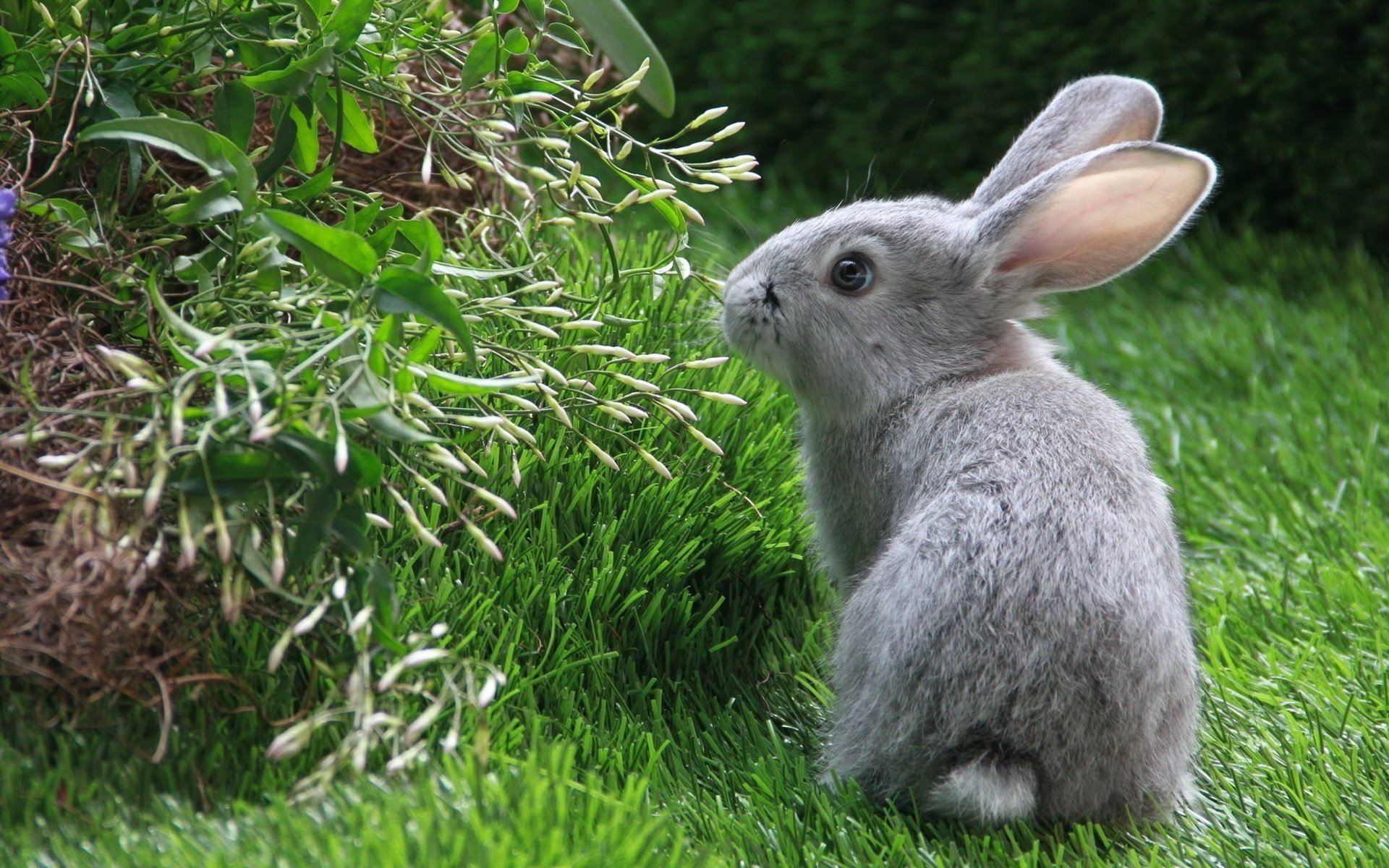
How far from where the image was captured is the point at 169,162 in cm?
280

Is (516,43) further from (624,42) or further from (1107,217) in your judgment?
(1107,217)

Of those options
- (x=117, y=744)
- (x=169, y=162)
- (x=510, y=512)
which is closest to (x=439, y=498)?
(x=510, y=512)

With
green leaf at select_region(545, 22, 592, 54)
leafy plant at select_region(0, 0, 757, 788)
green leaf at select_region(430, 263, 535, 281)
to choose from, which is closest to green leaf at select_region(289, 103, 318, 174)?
leafy plant at select_region(0, 0, 757, 788)

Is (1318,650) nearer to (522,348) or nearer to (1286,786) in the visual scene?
(1286,786)

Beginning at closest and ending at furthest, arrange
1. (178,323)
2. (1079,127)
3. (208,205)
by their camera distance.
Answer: (178,323), (208,205), (1079,127)

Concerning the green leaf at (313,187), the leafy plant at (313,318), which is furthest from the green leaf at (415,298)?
the green leaf at (313,187)

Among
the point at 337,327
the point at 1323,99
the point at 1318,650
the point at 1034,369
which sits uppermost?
the point at 337,327

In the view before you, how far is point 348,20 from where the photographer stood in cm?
221

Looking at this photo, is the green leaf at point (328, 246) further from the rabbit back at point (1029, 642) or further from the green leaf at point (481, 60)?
the rabbit back at point (1029, 642)

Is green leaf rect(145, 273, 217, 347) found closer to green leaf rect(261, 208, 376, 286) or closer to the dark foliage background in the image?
green leaf rect(261, 208, 376, 286)

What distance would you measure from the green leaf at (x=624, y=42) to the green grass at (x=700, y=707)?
19.6 inches

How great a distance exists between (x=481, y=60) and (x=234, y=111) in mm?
447

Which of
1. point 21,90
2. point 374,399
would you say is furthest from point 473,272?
point 21,90

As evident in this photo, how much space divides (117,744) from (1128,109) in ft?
8.00
